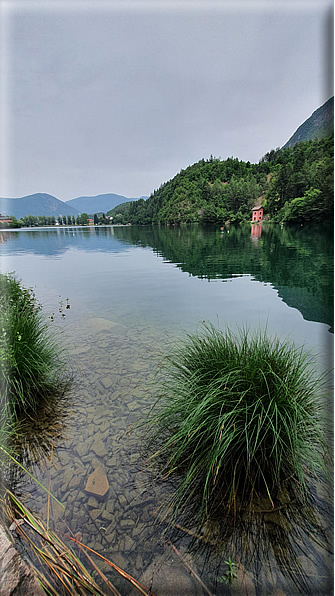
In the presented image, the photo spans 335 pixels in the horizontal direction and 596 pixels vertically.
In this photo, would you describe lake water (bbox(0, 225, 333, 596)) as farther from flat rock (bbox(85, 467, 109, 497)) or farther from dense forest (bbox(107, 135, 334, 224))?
dense forest (bbox(107, 135, 334, 224))

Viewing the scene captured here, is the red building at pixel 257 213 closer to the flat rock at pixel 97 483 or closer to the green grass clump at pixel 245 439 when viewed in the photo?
the green grass clump at pixel 245 439

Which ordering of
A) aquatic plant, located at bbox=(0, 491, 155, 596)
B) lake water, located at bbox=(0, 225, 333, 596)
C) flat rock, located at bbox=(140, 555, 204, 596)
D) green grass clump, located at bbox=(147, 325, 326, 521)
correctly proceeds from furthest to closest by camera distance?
1. green grass clump, located at bbox=(147, 325, 326, 521)
2. lake water, located at bbox=(0, 225, 333, 596)
3. flat rock, located at bbox=(140, 555, 204, 596)
4. aquatic plant, located at bbox=(0, 491, 155, 596)

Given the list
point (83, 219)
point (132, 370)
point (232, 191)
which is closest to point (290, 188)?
point (232, 191)

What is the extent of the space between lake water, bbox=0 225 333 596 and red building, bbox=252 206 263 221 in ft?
4.82

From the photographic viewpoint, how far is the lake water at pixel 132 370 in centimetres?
107

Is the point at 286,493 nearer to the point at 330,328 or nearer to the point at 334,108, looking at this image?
the point at 330,328

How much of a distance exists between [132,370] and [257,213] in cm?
436

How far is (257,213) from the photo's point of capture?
547 cm

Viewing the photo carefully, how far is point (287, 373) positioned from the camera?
60.3 inches

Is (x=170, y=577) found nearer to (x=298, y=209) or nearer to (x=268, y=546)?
(x=268, y=546)

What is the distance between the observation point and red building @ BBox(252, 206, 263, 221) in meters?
5.32

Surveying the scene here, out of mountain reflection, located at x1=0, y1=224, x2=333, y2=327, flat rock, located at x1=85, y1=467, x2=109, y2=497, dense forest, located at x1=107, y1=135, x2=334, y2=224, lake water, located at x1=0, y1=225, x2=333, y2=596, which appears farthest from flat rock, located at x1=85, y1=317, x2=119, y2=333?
dense forest, located at x1=107, y1=135, x2=334, y2=224

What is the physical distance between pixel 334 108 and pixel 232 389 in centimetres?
134

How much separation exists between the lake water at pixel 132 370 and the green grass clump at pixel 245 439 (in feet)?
0.51
